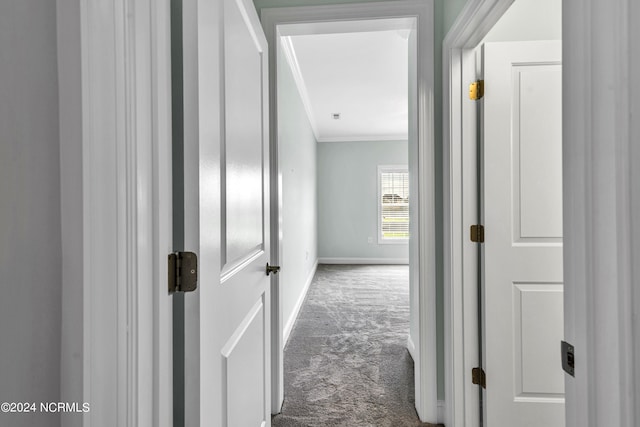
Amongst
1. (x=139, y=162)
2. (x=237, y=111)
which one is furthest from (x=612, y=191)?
(x=237, y=111)

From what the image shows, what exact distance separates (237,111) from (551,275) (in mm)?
1572

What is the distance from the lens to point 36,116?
57cm

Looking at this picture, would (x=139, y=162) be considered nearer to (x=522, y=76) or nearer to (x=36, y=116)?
(x=36, y=116)

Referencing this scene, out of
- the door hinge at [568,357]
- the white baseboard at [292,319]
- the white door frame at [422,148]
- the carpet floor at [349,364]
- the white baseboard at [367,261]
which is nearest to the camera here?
the door hinge at [568,357]

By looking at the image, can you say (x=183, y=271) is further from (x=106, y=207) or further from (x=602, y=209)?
(x=602, y=209)

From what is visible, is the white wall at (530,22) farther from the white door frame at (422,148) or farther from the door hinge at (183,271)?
the door hinge at (183,271)

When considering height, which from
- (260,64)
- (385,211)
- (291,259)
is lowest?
(291,259)

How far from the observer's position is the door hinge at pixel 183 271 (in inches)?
28.7

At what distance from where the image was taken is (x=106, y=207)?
59 centimetres

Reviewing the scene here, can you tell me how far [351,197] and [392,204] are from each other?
2.84 ft

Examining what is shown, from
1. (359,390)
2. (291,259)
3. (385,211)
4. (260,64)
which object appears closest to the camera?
(260,64)

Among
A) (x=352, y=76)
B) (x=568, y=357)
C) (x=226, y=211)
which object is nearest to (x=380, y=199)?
(x=352, y=76)

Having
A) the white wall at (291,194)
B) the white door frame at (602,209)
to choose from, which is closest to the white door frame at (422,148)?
the white wall at (291,194)

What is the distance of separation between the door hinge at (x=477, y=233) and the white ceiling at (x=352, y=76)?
59.1 inches
